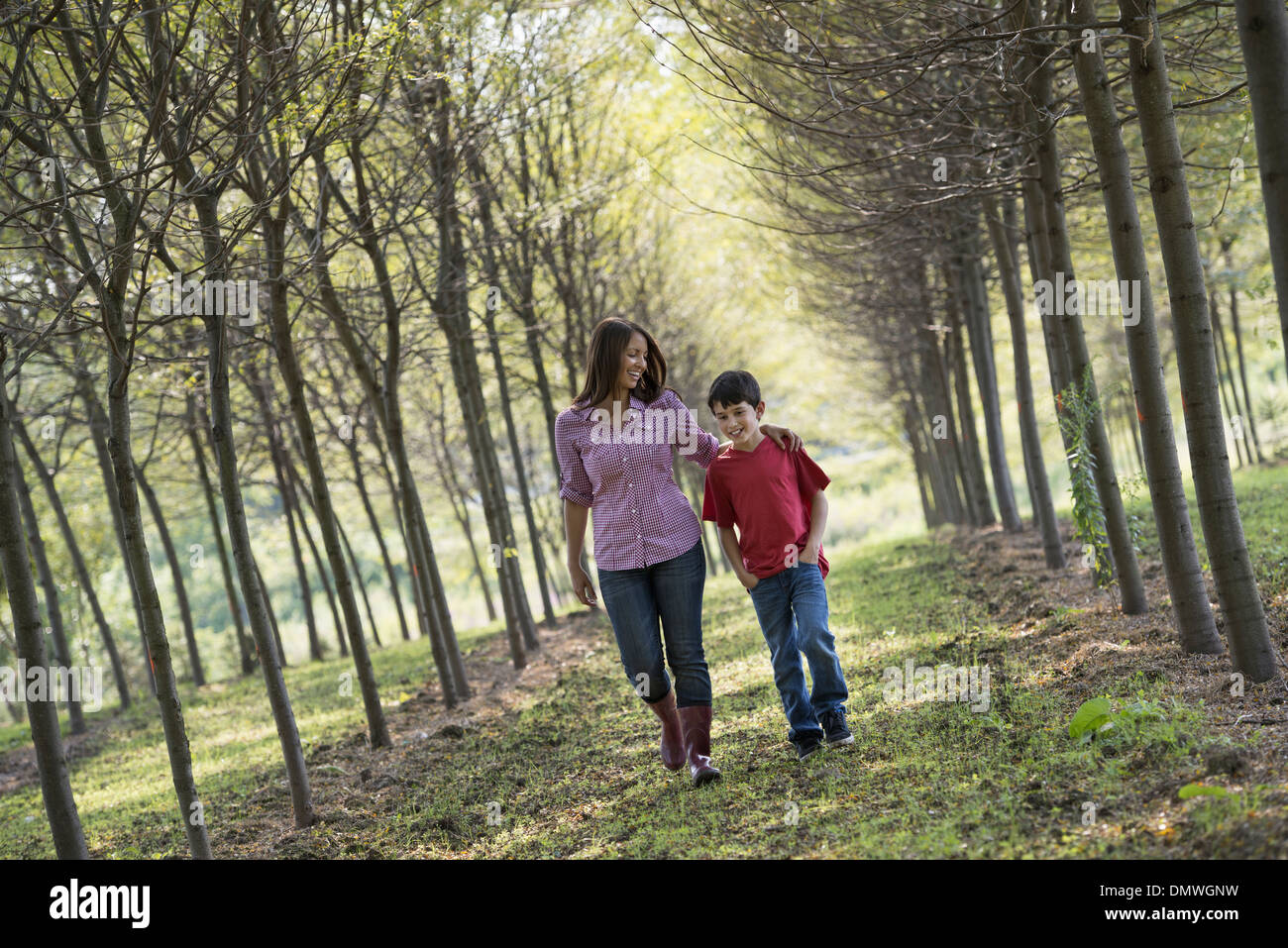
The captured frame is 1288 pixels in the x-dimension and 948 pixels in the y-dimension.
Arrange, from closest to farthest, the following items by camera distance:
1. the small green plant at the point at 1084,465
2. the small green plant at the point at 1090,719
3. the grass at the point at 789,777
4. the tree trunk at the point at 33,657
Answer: the grass at the point at 789,777 → the small green plant at the point at 1090,719 → the tree trunk at the point at 33,657 → the small green plant at the point at 1084,465

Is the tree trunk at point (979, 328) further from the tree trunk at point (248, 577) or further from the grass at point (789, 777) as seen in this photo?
the tree trunk at point (248, 577)

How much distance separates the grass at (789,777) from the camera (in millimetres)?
3420

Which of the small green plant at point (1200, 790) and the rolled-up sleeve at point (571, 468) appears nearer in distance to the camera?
the small green plant at point (1200, 790)

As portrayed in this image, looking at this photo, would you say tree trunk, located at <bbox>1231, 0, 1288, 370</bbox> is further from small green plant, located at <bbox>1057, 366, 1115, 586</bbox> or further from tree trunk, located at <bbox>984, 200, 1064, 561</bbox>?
tree trunk, located at <bbox>984, 200, 1064, 561</bbox>

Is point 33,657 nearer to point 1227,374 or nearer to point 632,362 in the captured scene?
point 632,362

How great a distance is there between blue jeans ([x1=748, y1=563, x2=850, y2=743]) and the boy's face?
2.14 ft

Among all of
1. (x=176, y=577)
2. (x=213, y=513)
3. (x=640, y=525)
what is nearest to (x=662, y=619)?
(x=640, y=525)

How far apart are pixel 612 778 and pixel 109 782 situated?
6707mm

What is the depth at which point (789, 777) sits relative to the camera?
15.2 ft

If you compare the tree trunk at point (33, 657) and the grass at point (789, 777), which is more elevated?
the tree trunk at point (33, 657)

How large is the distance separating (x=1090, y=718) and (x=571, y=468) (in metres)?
2.48

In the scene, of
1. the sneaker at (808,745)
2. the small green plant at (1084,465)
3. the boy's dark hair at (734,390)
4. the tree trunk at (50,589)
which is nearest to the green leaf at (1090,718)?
the sneaker at (808,745)

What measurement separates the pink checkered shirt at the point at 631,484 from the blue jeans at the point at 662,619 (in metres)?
0.08

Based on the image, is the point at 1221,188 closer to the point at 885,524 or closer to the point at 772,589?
the point at 772,589
